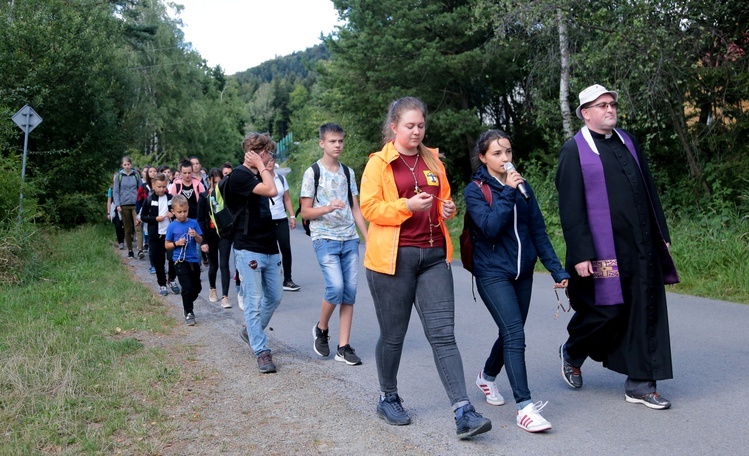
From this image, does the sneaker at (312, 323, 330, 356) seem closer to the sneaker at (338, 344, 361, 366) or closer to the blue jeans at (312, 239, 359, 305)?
the sneaker at (338, 344, 361, 366)

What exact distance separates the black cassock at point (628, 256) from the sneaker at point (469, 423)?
116cm

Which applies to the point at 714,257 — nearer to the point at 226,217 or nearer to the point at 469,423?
the point at 226,217

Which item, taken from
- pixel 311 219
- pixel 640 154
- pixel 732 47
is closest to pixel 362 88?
pixel 732 47

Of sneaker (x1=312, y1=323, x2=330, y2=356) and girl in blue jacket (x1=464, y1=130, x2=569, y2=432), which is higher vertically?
girl in blue jacket (x1=464, y1=130, x2=569, y2=432)

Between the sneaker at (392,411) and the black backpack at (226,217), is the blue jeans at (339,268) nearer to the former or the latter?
the black backpack at (226,217)

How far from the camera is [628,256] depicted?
16.2 ft

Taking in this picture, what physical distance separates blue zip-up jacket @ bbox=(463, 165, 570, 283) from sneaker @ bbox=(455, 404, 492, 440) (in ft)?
2.89

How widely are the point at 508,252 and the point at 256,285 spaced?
256cm

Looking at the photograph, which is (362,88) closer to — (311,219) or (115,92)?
(115,92)

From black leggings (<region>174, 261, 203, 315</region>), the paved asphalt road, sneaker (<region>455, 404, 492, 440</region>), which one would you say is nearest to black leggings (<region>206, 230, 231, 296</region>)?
black leggings (<region>174, 261, 203, 315</region>)

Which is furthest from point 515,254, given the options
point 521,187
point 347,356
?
point 347,356

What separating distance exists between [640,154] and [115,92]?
25093 mm

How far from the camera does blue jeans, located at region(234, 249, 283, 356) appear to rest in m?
6.50

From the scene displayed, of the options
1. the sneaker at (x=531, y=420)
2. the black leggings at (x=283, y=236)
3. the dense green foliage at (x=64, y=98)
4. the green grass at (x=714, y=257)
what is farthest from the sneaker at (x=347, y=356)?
the dense green foliage at (x=64, y=98)
